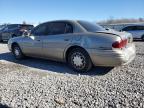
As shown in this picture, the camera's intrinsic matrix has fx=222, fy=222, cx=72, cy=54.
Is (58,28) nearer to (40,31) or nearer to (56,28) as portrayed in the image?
(56,28)

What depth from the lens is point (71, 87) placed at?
4.90 metres

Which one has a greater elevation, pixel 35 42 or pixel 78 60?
pixel 35 42

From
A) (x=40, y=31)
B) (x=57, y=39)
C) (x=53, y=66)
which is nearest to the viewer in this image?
(x=57, y=39)

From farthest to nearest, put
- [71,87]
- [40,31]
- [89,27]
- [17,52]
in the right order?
[17,52]
[40,31]
[89,27]
[71,87]

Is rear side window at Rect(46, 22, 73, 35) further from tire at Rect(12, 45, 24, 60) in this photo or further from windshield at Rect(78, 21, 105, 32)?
tire at Rect(12, 45, 24, 60)

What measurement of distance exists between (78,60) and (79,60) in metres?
0.03

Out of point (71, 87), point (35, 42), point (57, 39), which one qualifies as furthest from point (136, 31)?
point (71, 87)

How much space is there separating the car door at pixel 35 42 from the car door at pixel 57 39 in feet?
0.83

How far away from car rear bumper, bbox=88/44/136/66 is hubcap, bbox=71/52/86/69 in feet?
1.11

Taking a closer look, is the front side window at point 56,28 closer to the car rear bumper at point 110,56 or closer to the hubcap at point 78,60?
the hubcap at point 78,60

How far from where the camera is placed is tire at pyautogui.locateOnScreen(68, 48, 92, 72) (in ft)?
20.2

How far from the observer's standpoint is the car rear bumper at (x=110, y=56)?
5.68 m

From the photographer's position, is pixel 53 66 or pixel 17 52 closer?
pixel 53 66

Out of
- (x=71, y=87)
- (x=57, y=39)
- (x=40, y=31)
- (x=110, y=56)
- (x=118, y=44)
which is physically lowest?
(x=71, y=87)
